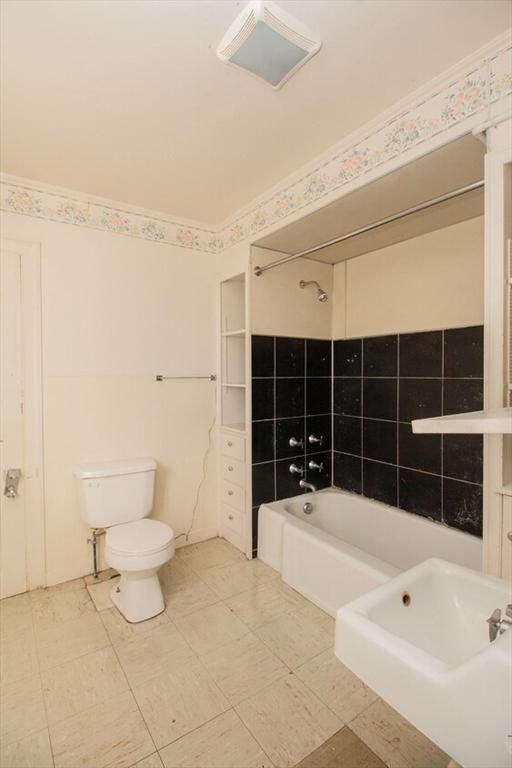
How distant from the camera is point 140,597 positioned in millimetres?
1916

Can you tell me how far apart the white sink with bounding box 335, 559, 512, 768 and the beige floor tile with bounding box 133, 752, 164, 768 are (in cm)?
82

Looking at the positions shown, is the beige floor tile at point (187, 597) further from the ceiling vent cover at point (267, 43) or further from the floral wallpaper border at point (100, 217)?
the ceiling vent cover at point (267, 43)

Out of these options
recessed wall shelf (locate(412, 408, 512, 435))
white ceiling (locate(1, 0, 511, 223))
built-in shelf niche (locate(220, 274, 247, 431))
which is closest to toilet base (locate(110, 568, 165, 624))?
built-in shelf niche (locate(220, 274, 247, 431))

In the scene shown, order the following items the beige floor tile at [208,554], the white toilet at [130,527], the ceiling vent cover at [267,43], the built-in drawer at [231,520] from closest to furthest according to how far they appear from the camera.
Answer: the ceiling vent cover at [267,43] → the white toilet at [130,527] → the beige floor tile at [208,554] → the built-in drawer at [231,520]

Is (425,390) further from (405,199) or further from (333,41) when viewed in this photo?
(333,41)

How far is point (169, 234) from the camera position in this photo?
101 inches

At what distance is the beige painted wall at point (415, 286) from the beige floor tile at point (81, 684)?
7.74ft

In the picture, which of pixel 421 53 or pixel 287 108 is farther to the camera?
pixel 287 108

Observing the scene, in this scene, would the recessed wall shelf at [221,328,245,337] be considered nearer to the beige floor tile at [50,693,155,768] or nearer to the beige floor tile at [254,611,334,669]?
the beige floor tile at [254,611,334,669]

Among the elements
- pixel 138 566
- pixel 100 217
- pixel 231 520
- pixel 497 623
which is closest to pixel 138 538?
pixel 138 566

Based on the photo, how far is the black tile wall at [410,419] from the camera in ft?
6.78

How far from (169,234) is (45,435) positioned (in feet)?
5.01

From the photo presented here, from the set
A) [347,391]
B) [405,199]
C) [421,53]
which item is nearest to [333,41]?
[421,53]

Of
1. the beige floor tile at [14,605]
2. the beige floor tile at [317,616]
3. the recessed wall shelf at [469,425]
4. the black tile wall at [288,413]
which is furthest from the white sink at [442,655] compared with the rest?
the beige floor tile at [14,605]
